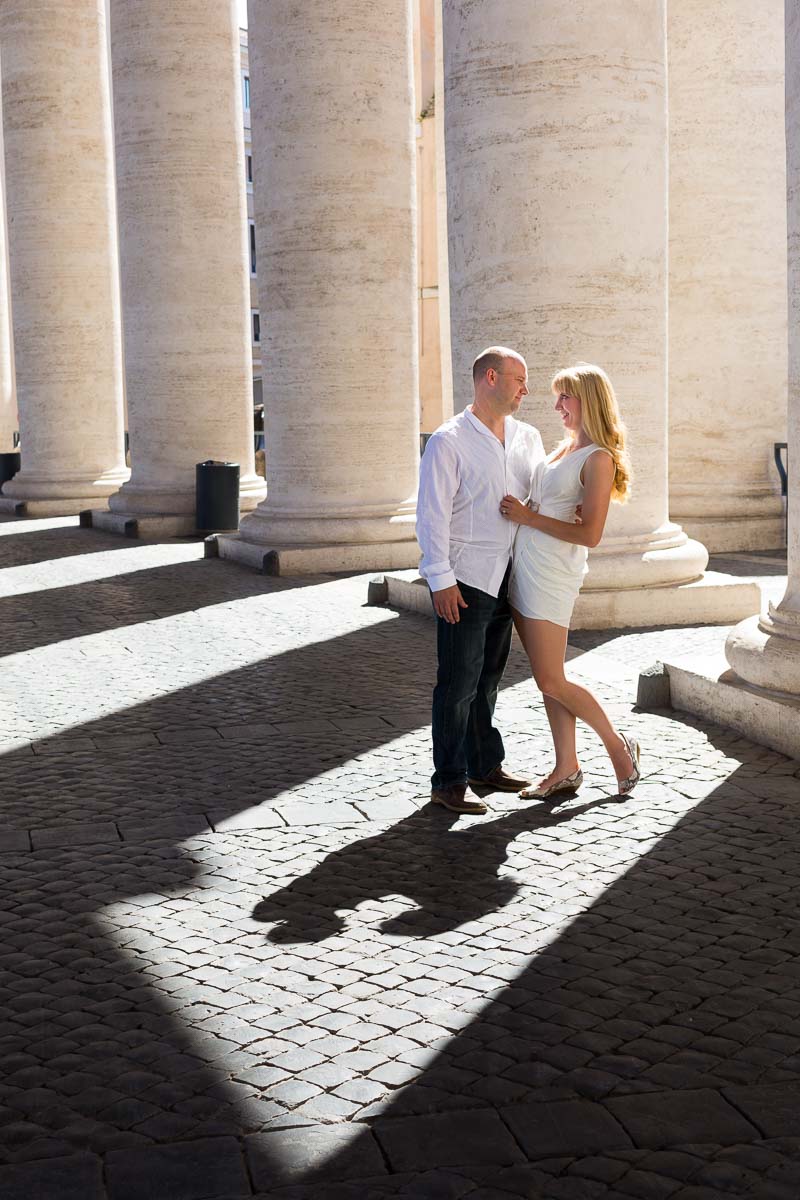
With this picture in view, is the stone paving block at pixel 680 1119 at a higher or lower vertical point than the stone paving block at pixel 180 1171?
higher

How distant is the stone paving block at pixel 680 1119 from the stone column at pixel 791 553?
497 centimetres

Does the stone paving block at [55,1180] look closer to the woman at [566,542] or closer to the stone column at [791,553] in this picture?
the woman at [566,542]

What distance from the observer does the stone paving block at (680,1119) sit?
4.86 metres

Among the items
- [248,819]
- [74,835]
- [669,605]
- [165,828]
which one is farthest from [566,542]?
[669,605]

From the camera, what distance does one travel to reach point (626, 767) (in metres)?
9.08

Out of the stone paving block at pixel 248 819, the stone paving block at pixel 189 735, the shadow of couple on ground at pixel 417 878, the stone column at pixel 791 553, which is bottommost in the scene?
the stone paving block at pixel 189 735

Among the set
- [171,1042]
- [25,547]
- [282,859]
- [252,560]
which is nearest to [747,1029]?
[171,1042]

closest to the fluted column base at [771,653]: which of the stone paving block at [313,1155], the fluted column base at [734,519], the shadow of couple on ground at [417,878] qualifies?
the shadow of couple on ground at [417,878]

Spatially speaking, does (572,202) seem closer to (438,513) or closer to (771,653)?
(771,653)

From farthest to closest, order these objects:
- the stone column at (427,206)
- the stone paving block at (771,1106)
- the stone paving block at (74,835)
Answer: the stone column at (427,206) < the stone paving block at (74,835) < the stone paving block at (771,1106)

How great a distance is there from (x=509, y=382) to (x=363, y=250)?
12679mm

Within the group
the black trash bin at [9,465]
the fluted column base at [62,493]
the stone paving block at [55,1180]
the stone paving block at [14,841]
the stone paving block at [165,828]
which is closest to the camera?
the stone paving block at [55,1180]

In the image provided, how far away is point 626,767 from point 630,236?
24.6 ft

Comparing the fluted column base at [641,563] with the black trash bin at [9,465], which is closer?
the fluted column base at [641,563]
